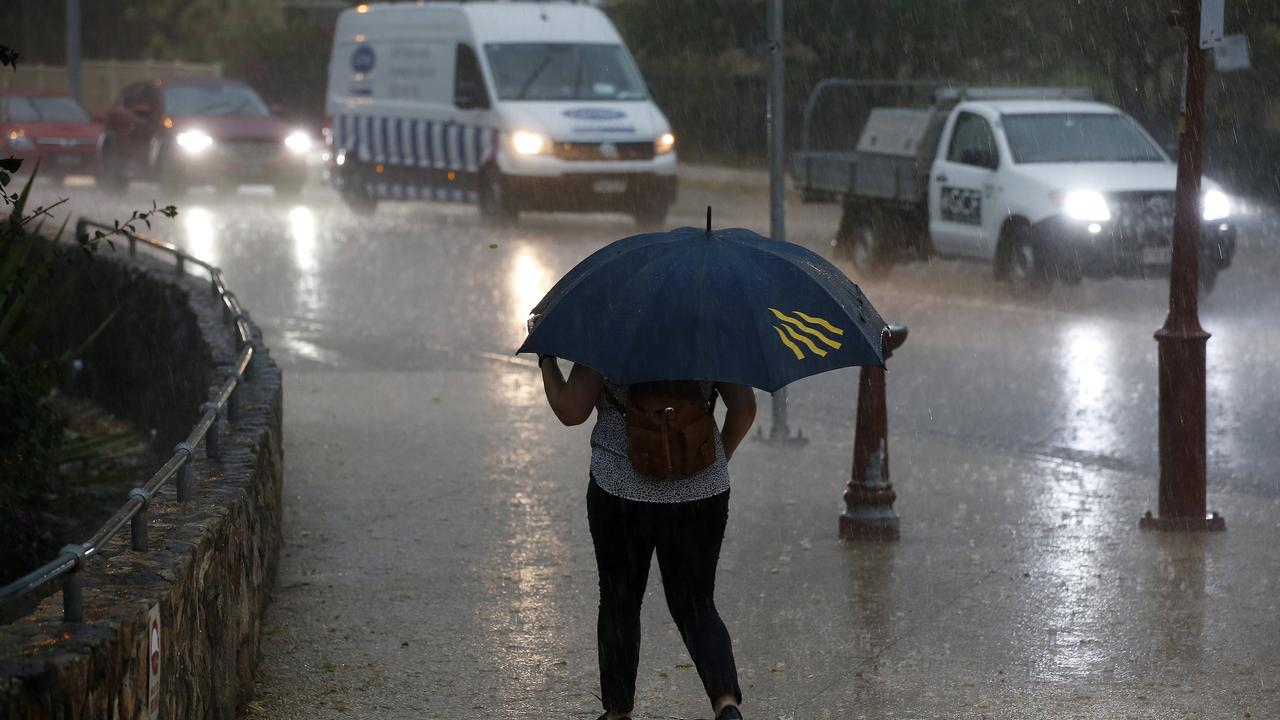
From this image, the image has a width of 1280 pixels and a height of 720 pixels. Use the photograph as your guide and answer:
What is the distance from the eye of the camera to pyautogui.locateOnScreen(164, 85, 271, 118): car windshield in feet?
91.8

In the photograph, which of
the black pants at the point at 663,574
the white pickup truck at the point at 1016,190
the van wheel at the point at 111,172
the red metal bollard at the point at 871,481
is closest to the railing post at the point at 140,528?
the black pants at the point at 663,574

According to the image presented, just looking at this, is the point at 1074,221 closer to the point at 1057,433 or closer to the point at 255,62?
the point at 1057,433

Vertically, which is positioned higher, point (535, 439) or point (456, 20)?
point (456, 20)

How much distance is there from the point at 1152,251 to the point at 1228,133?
10.4 m

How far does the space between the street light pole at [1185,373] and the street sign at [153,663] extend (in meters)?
4.70

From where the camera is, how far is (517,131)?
22.6 m

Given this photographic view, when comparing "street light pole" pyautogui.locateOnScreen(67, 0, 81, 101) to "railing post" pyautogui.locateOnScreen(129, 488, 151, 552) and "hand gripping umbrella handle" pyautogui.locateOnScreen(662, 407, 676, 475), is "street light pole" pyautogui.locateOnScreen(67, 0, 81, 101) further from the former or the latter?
"hand gripping umbrella handle" pyautogui.locateOnScreen(662, 407, 676, 475)

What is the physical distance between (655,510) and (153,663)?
1.26 m

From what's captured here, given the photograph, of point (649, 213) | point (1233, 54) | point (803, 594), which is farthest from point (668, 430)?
point (649, 213)

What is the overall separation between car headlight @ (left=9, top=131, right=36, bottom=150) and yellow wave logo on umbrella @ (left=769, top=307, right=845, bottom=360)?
88.2 feet

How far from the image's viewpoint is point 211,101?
2833cm

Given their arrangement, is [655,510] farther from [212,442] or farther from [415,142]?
[415,142]

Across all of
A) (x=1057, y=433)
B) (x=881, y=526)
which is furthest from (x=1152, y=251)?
(x=881, y=526)

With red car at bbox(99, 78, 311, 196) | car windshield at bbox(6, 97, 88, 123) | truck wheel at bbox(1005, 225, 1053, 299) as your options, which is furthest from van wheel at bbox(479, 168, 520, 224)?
car windshield at bbox(6, 97, 88, 123)
